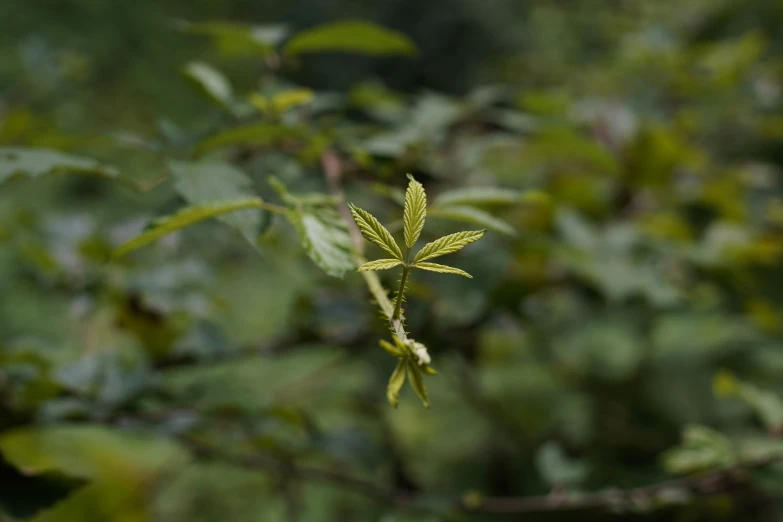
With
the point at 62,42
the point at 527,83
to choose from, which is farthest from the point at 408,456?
the point at 62,42

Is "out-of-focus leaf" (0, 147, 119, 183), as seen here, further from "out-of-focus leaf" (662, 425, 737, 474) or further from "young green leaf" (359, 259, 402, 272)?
"out-of-focus leaf" (662, 425, 737, 474)

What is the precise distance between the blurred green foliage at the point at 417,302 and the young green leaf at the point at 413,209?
0.05 metres

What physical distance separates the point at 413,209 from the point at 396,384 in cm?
8

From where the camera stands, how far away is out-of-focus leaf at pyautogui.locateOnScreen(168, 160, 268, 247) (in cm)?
33

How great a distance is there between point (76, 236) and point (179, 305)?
7.5 inches

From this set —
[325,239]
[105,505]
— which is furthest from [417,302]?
[105,505]

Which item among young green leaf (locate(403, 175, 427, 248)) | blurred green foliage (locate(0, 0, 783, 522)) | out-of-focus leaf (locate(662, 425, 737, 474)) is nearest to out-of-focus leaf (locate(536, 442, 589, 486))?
blurred green foliage (locate(0, 0, 783, 522))

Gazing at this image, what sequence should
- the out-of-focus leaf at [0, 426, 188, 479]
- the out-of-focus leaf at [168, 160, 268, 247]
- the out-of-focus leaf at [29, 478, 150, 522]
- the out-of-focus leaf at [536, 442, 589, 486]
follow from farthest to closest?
the out-of-focus leaf at [29, 478, 150, 522], the out-of-focus leaf at [536, 442, 589, 486], the out-of-focus leaf at [0, 426, 188, 479], the out-of-focus leaf at [168, 160, 268, 247]

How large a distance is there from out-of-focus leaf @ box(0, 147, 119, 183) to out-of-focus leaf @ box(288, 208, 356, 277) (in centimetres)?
14

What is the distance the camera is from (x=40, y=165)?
342 mm

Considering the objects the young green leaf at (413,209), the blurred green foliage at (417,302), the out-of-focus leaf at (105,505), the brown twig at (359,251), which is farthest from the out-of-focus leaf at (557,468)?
the out-of-focus leaf at (105,505)

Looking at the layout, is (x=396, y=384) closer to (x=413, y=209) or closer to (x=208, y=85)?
(x=413, y=209)

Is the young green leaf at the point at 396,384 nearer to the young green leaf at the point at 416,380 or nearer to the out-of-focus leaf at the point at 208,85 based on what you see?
the young green leaf at the point at 416,380

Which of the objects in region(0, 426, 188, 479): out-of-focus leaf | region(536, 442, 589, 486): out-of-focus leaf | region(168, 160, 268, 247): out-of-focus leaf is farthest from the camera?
region(536, 442, 589, 486): out-of-focus leaf
